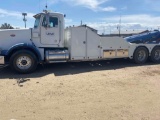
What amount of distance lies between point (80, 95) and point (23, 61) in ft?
15.2

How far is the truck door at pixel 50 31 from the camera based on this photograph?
38.4ft

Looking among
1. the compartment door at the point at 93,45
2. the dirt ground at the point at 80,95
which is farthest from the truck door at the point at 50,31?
the compartment door at the point at 93,45

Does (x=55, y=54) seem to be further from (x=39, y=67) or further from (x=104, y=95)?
(x=104, y=95)

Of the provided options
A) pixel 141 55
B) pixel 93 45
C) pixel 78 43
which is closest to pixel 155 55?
pixel 141 55

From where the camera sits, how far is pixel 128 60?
14.8 meters

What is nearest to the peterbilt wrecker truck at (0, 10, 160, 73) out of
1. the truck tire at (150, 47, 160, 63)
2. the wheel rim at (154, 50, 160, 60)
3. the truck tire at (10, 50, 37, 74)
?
the truck tire at (10, 50, 37, 74)

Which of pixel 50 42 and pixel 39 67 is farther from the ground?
pixel 50 42

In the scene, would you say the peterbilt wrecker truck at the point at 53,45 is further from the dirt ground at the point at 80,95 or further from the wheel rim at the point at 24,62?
the dirt ground at the point at 80,95

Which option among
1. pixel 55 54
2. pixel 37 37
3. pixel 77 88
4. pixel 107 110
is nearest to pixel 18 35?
pixel 37 37

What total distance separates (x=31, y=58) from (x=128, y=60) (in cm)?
640

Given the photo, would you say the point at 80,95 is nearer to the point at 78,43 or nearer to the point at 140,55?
the point at 78,43

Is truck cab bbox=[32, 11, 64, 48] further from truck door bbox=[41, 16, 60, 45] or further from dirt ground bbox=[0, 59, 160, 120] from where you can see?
dirt ground bbox=[0, 59, 160, 120]

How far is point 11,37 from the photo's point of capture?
11.4 meters

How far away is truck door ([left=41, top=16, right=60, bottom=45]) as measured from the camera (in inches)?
461
